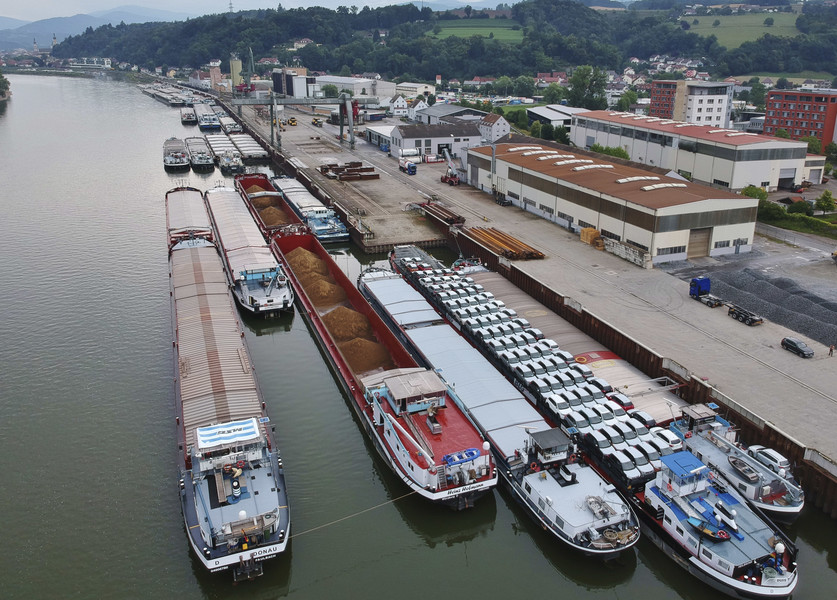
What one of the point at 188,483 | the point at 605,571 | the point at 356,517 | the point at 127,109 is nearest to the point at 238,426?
the point at 188,483

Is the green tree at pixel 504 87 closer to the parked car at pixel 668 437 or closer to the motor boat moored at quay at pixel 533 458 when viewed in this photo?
the motor boat moored at quay at pixel 533 458

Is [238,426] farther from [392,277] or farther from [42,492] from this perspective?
[392,277]

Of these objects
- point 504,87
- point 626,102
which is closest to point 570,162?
point 626,102

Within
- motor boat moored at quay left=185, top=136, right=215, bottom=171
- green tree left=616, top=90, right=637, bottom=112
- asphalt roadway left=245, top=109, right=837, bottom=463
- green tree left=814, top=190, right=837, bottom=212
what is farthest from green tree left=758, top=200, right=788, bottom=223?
green tree left=616, top=90, right=637, bottom=112

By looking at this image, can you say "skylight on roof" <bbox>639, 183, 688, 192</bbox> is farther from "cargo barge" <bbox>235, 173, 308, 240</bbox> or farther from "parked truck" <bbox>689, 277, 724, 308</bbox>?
"cargo barge" <bbox>235, 173, 308, 240</bbox>

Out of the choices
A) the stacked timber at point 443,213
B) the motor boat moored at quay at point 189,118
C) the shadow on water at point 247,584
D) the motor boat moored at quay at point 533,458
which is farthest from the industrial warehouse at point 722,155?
the motor boat moored at quay at point 189,118
